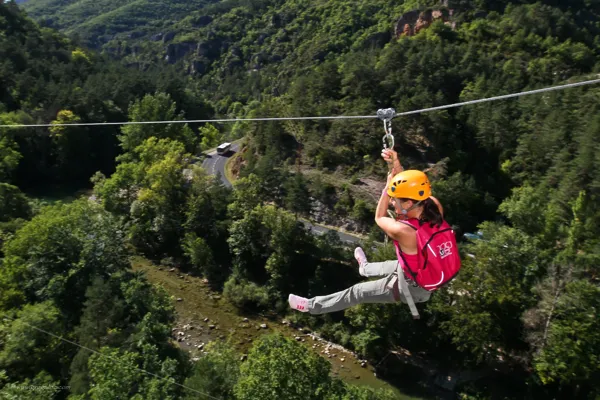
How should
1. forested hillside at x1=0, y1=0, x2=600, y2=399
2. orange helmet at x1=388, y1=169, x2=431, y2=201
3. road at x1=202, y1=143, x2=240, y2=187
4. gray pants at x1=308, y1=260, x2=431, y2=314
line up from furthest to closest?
1. road at x1=202, y1=143, x2=240, y2=187
2. forested hillside at x1=0, y1=0, x2=600, y2=399
3. gray pants at x1=308, y1=260, x2=431, y2=314
4. orange helmet at x1=388, y1=169, x2=431, y2=201

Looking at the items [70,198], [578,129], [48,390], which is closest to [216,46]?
[70,198]

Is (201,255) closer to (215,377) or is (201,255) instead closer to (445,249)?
(215,377)

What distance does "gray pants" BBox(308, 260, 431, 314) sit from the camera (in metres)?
5.43

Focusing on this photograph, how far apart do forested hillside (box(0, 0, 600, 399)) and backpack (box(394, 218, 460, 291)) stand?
31.8 ft

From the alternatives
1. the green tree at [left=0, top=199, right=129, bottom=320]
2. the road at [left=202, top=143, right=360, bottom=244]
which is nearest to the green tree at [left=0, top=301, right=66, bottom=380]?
the green tree at [left=0, top=199, right=129, bottom=320]

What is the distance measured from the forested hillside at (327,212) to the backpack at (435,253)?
31.8ft

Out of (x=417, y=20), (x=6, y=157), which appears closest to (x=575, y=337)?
(x=6, y=157)

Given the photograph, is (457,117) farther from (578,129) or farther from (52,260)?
(52,260)

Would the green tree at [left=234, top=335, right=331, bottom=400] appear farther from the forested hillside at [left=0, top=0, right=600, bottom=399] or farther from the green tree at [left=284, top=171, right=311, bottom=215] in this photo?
the green tree at [left=284, top=171, right=311, bottom=215]

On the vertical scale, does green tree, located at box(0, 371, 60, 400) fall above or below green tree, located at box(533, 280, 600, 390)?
above

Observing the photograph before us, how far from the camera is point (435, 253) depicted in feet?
14.5

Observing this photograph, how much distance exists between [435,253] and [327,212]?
2565cm

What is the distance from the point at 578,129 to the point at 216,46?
10092 cm

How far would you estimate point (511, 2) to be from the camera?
163 ft
